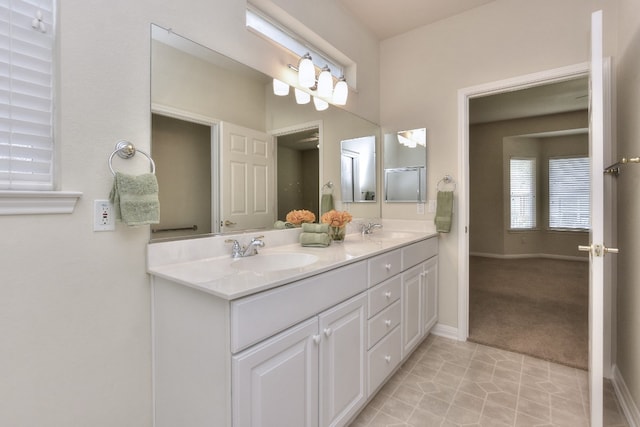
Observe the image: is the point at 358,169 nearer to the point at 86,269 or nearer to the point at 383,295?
the point at 383,295

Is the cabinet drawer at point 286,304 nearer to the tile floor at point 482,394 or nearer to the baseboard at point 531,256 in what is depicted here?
the tile floor at point 482,394

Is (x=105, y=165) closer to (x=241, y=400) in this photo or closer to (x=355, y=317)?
(x=241, y=400)

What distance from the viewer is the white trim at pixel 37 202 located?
0.96m

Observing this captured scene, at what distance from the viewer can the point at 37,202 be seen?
1009 millimetres

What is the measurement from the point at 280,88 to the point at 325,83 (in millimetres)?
464

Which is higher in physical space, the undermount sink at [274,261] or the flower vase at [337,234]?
the flower vase at [337,234]

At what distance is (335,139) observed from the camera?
2.42m

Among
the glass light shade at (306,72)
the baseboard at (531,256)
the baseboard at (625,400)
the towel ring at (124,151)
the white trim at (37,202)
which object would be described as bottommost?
the baseboard at (625,400)

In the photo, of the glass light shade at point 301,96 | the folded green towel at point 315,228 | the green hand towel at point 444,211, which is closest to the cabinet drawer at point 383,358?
the folded green towel at point 315,228

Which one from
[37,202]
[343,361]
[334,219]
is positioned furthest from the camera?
[334,219]

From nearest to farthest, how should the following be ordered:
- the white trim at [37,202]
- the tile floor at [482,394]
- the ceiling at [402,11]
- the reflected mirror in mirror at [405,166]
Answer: the white trim at [37,202] < the tile floor at [482,394] < the ceiling at [402,11] < the reflected mirror in mirror at [405,166]

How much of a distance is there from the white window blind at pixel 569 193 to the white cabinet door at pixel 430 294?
16.1ft

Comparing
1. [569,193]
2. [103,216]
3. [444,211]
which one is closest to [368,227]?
[444,211]

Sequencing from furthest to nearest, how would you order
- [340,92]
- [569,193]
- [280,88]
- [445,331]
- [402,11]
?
[569,193]
[445,331]
[402,11]
[340,92]
[280,88]
